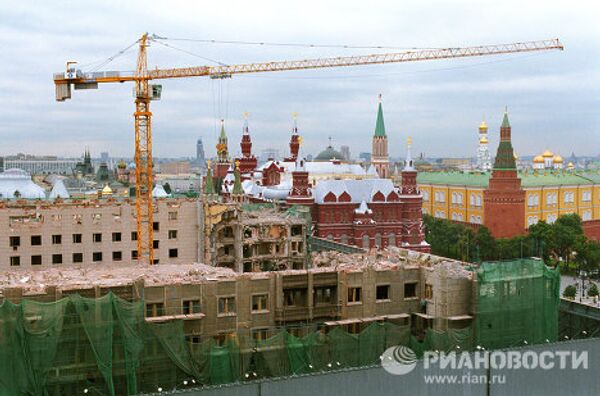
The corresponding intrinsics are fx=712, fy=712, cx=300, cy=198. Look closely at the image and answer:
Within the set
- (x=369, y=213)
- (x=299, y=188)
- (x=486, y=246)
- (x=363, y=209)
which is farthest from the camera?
(x=486, y=246)

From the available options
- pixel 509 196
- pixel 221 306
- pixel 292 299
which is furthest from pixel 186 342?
pixel 509 196

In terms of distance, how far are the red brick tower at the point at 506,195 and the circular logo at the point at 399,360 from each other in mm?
71803

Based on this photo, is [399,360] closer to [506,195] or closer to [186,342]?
[186,342]

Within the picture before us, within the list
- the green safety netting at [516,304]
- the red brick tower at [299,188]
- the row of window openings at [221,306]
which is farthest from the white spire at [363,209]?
the row of window openings at [221,306]

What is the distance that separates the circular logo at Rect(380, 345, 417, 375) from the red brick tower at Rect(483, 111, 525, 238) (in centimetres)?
7180

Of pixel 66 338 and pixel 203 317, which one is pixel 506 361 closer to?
pixel 203 317

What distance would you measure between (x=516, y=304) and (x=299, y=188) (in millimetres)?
53904

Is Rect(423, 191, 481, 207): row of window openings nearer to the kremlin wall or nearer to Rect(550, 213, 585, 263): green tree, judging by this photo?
the kremlin wall

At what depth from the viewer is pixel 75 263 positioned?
50.9m

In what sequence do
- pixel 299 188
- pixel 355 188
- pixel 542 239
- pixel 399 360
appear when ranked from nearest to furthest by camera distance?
1. pixel 399 360
2. pixel 542 239
3. pixel 299 188
4. pixel 355 188

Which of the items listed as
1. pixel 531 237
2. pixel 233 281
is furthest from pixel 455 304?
pixel 531 237

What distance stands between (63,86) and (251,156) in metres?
73.2

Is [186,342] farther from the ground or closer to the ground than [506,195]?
closer to the ground

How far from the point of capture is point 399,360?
105ft
